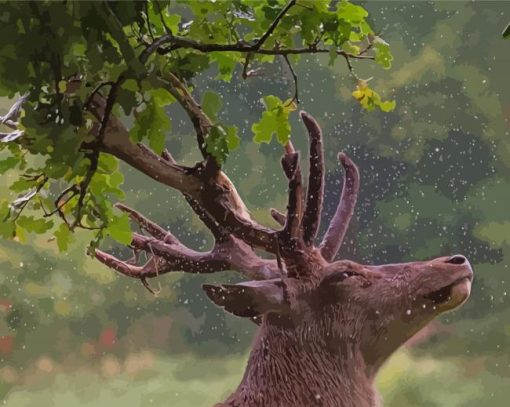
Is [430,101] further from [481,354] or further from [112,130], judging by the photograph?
[112,130]

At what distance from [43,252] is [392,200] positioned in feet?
2.81

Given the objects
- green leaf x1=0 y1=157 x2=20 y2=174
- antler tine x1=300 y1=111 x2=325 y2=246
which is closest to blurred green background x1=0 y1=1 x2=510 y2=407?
antler tine x1=300 y1=111 x2=325 y2=246

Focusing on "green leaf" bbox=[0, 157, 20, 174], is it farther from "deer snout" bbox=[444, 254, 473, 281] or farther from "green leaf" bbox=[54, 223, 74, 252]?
"deer snout" bbox=[444, 254, 473, 281]

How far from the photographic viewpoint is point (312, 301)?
2.91 ft

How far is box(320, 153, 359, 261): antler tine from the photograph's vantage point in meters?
0.96

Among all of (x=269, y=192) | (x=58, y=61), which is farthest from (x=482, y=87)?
(x=58, y=61)

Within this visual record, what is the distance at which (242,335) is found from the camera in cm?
171

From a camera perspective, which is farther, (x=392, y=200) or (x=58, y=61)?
(x=392, y=200)

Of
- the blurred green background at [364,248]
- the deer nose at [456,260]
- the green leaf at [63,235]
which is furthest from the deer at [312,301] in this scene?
the blurred green background at [364,248]

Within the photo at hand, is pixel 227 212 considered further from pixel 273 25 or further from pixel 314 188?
pixel 273 25

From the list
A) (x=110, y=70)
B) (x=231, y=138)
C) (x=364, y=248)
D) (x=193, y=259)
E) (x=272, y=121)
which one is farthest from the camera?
(x=364, y=248)

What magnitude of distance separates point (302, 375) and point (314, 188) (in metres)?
0.23

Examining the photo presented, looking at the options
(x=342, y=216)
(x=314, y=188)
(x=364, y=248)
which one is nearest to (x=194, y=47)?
(x=314, y=188)

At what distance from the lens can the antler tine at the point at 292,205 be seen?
863 millimetres
